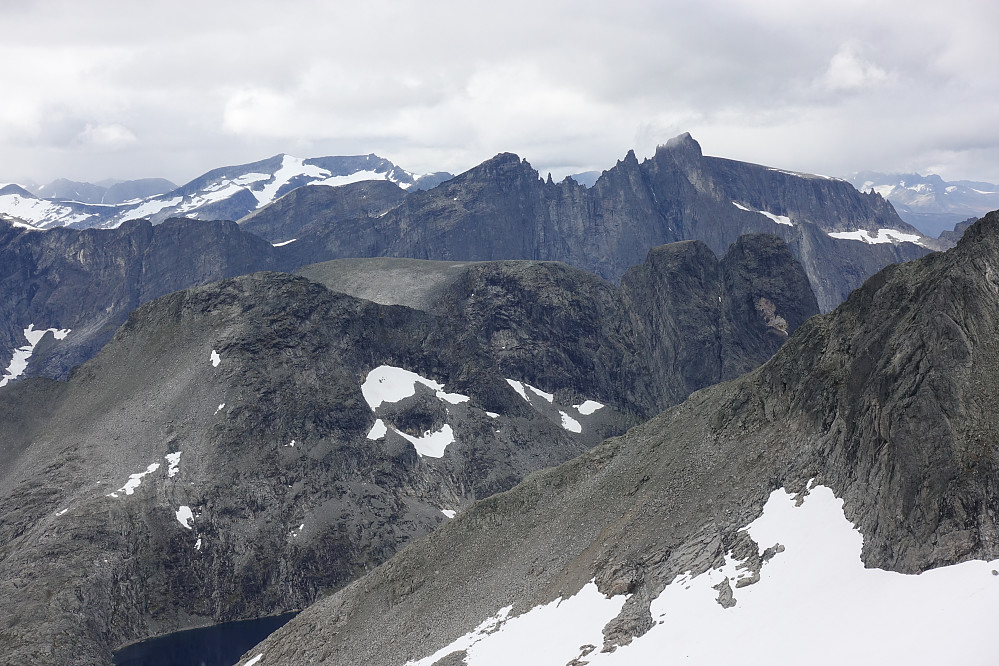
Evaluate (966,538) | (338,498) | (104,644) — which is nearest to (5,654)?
(104,644)

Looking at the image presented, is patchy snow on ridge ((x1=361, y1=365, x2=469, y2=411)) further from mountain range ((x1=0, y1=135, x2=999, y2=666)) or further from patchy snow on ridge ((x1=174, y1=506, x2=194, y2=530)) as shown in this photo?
patchy snow on ridge ((x1=174, y1=506, x2=194, y2=530))

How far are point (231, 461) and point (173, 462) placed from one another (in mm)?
10106

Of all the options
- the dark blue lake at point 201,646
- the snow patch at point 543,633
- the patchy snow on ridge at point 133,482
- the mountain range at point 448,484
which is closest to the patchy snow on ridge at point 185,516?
the mountain range at point 448,484

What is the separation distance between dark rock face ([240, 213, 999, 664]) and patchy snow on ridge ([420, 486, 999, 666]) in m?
1.36

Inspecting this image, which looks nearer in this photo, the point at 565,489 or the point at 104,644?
the point at 565,489

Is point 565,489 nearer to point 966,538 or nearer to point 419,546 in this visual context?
point 419,546

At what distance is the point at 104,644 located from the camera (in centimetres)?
11431

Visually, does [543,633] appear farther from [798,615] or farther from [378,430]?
[378,430]

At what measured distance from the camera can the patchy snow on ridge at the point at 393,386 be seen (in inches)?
6875

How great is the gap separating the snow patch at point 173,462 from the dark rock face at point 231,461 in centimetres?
51

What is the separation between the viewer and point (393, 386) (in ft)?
587

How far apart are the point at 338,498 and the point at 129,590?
1527 inches

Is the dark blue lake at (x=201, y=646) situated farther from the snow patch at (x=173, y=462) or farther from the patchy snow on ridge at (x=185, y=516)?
the snow patch at (x=173, y=462)

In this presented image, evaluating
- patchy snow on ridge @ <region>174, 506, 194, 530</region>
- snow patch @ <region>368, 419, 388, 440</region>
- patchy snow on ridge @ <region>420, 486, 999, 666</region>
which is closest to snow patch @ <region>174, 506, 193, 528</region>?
patchy snow on ridge @ <region>174, 506, 194, 530</region>
